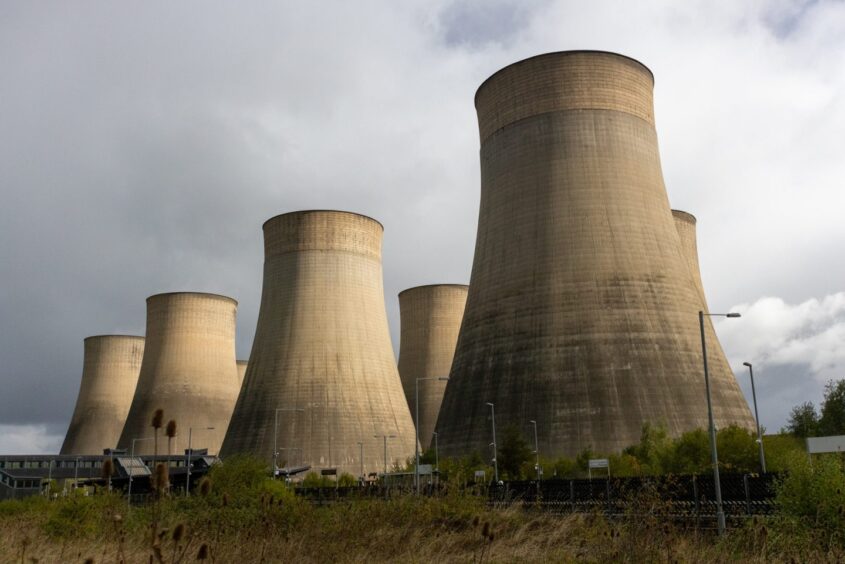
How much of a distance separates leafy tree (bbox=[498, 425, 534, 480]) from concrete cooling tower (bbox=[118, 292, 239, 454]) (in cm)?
2518

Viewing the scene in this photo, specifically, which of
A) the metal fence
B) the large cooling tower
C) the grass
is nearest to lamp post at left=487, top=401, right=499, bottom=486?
the metal fence

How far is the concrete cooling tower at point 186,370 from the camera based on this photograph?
156 ft

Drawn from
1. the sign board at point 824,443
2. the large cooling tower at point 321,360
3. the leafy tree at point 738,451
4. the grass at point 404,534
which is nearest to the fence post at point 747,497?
the grass at point 404,534

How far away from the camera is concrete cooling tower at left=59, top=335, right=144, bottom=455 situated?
5694 centimetres

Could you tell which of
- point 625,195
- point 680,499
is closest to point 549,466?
point 625,195

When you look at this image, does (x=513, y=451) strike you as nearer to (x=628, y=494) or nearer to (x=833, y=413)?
(x=628, y=494)

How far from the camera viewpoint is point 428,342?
52344 millimetres

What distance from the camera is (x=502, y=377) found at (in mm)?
28219

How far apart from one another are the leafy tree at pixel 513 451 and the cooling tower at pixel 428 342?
23.4 meters

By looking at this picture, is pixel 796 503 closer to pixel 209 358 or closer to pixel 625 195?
pixel 625 195

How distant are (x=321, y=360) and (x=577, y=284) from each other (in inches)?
564

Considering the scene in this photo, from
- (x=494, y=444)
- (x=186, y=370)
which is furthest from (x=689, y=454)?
(x=186, y=370)

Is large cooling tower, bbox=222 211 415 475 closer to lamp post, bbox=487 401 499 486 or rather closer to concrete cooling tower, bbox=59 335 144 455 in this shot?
lamp post, bbox=487 401 499 486

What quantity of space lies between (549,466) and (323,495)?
9.72 meters
